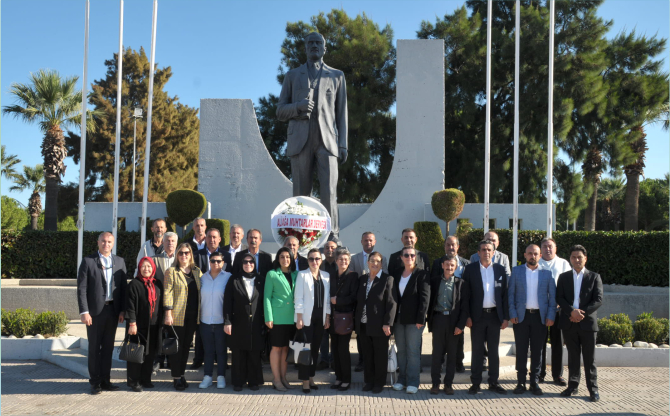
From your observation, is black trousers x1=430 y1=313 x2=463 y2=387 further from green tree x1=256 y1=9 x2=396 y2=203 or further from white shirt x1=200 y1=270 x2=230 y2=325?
green tree x1=256 y1=9 x2=396 y2=203

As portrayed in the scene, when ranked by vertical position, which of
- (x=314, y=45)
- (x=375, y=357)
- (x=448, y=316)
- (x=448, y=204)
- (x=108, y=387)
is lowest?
(x=108, y=387)

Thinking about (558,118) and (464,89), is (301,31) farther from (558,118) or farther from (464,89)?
(558,118)

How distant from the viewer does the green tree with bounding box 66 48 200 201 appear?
3173 cm

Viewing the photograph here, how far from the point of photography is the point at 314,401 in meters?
5.63

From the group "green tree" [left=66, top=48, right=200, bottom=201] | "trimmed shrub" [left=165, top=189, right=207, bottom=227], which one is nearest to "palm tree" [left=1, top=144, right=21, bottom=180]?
"green tree" [left=66, top=48, right=200, bottom=201]

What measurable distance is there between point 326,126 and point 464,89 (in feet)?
56.7

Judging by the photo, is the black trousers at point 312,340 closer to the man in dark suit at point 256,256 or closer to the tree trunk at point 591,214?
the man in dark suit at point 256,256

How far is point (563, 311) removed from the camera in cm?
598

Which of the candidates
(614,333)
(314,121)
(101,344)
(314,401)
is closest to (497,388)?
(314,401)

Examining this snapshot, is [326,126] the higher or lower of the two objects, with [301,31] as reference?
lower

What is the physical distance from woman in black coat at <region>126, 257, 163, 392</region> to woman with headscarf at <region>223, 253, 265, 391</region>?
0.75 metres

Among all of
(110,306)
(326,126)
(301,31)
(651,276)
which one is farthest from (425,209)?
(301,31)

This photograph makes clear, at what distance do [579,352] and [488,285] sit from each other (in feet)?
3.91

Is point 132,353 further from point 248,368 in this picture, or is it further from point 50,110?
point 50,110
